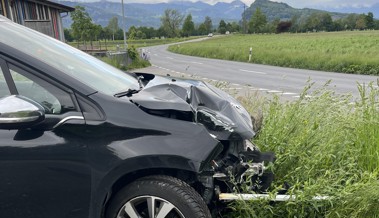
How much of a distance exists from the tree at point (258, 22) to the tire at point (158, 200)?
339 feet

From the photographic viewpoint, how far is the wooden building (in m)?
12.3

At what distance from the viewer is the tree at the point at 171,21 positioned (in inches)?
4072

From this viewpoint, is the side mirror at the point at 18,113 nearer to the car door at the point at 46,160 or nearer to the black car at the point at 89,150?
the black car at the point at 89,150

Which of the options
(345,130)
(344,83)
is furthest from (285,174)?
(344,83)

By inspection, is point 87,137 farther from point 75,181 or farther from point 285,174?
point 285,174

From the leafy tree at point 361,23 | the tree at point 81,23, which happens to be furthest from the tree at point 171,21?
the tree at point 81,23

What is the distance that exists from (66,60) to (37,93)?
0.45 m

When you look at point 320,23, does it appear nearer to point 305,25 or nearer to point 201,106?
point 305,25

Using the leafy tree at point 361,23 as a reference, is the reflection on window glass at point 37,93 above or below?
below

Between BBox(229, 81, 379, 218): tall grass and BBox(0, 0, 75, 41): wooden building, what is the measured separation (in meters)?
11.8

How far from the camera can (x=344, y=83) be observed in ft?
43.9

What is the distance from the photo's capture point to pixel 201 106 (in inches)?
99.7

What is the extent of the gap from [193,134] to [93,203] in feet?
2.68

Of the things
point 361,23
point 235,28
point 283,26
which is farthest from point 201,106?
point 235,28
